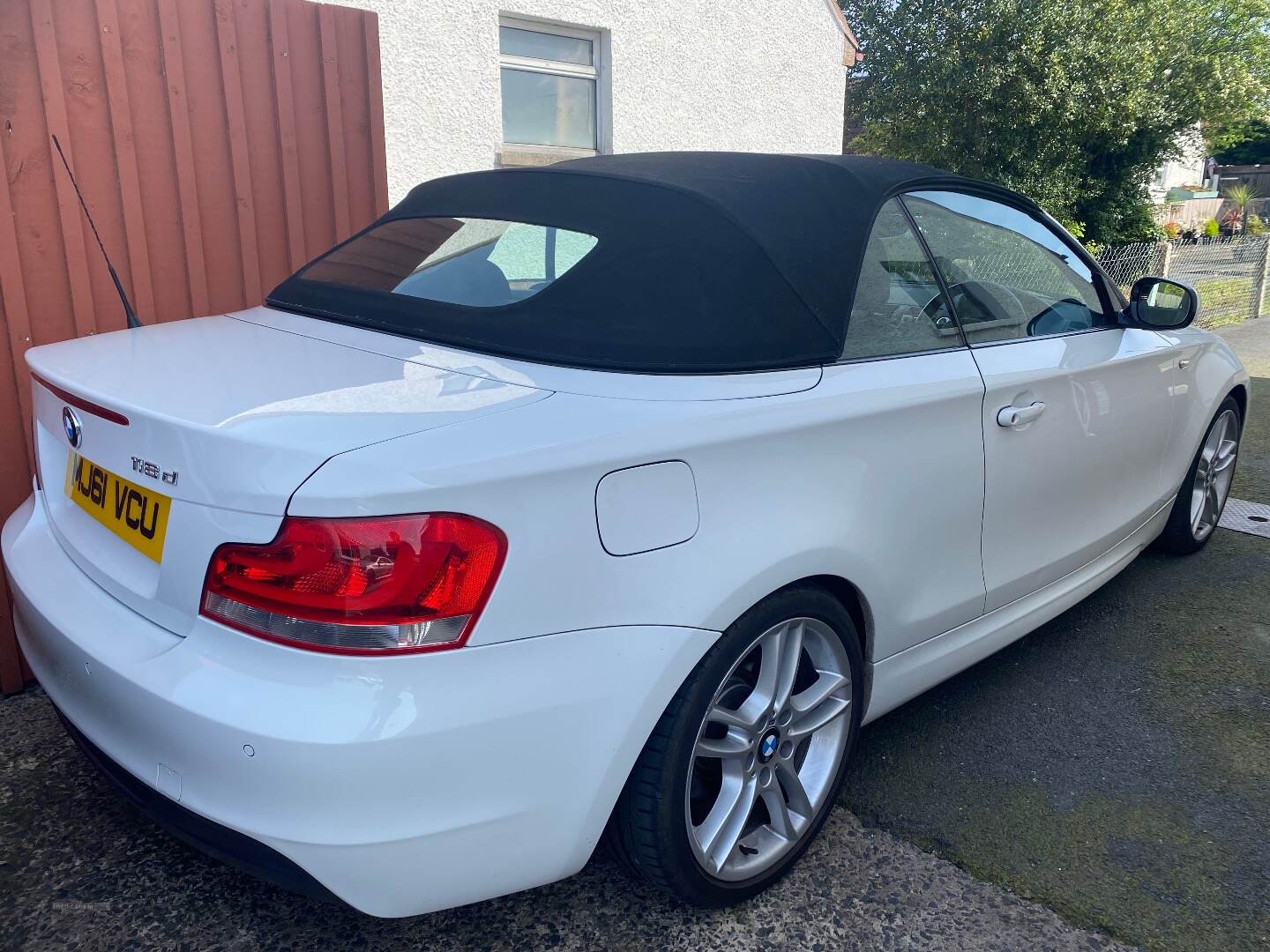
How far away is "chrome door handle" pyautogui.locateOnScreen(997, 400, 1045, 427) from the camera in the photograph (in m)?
2.58

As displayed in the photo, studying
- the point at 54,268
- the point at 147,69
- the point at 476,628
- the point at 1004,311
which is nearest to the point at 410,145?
the point at 147,69

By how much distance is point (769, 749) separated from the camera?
7.10 feet

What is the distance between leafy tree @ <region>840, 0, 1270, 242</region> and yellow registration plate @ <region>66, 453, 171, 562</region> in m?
16.0

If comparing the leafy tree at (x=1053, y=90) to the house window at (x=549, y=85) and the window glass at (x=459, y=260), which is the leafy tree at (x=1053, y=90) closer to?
the house window at (x=549, y=85)

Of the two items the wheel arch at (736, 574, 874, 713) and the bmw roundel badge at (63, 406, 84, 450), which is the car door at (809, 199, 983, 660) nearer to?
the wheel arch at (736, 574, 874, 713)

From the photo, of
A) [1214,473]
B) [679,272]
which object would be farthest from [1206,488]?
[679,272]

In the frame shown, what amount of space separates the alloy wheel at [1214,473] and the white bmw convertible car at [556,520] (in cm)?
147

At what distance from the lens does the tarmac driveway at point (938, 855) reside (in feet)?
6.93

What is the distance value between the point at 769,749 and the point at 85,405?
5.05ft

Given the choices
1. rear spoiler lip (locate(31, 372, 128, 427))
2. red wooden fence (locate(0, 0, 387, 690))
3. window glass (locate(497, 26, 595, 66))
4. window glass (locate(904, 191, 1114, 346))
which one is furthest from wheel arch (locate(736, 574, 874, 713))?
window glass (locate(497, 26, 595, 66))

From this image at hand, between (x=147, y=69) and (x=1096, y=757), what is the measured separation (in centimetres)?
353

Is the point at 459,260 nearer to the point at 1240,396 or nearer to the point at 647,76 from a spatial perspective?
the point at 1240,396

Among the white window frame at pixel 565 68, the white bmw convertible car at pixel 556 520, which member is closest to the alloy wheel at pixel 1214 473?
the white bmw convertible car at pixel 556 520

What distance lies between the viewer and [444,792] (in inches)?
63.2
